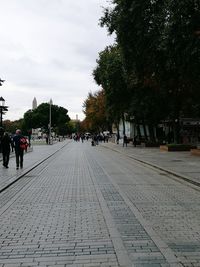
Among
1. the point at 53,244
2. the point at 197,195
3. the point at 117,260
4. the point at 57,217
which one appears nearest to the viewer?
the point at 117,260

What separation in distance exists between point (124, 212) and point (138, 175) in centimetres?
1052

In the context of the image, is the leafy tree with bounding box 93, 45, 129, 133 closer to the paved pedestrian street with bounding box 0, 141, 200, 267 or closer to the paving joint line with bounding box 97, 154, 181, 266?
the paved pedestrian street with bounding box 0, 141, 200, 267

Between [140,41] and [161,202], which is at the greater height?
[140,41]

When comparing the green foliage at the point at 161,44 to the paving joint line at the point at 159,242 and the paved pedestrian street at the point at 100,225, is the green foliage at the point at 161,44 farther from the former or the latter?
the paving joint line at the point at 159,242

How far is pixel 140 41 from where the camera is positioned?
3041cm

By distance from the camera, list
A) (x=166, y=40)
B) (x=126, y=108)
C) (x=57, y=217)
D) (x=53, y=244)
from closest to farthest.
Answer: (x=53, y=244)
(x=57, y=217)
(x=166, y=40)
(x=126, y=108)

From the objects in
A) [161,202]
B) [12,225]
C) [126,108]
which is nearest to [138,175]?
[161,202]

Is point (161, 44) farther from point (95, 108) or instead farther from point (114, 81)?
point (95, 108)

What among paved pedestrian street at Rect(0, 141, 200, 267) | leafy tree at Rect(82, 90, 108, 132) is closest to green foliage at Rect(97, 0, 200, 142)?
paved pedestrian street at Rect(0, 141, 200, 267)

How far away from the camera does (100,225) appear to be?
9.29 meters

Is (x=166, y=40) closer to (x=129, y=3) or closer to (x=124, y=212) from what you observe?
(x=129, y=3)

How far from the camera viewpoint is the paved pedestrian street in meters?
6.85

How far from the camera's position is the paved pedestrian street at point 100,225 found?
6.85 m

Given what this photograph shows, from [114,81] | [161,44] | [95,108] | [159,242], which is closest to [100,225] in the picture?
[159,242]
